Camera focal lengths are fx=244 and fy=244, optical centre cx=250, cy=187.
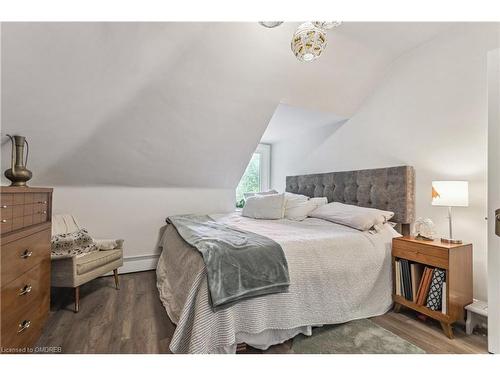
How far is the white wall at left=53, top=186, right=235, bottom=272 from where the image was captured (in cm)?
290

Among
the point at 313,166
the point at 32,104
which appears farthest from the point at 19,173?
the point at 313,166

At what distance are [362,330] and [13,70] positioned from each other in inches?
116

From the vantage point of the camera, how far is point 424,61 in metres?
2.31

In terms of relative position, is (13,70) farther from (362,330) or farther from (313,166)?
(313,166)

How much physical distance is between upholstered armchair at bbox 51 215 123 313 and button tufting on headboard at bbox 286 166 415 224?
2523 millimetres

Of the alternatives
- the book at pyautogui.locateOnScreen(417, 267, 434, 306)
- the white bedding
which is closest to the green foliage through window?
the white bedding

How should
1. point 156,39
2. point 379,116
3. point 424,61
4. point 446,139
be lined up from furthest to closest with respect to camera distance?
point 379,116 < point 424,61 < point 446,139 < point 156,39

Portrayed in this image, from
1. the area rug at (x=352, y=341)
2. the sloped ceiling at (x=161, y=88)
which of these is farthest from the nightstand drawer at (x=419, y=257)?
the sloped ceiling at (x=161, y=88)

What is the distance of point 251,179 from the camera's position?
4.56 metres

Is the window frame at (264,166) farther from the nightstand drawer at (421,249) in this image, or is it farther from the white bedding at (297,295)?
the nightstand drawer at (421,249)

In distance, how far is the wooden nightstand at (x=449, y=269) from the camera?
1.67 metres

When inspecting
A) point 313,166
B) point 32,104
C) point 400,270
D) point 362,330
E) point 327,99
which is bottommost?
point 362,330

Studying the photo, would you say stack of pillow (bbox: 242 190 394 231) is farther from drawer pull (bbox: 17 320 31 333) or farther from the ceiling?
drawer pull (bbox: 17 320 31 333)
